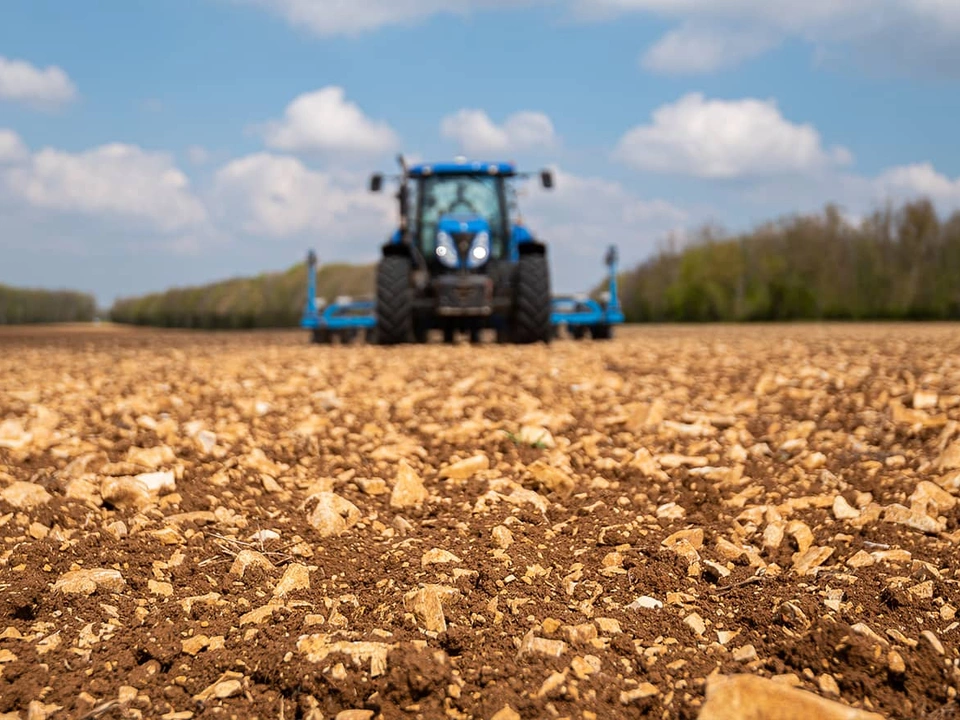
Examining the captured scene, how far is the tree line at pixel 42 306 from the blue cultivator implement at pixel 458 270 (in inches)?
1572

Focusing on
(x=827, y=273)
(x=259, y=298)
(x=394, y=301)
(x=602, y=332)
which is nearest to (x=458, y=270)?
(x=394, y=301)

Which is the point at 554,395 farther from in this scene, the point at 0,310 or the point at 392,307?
the point at 0,310

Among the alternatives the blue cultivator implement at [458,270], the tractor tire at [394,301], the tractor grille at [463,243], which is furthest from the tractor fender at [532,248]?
the tractor tire at [394,301]

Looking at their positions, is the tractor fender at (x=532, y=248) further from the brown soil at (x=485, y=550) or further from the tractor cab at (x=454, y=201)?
the brown soil at (x=485, y=550)

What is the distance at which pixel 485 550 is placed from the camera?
2.53 m

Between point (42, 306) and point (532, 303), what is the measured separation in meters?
43.9

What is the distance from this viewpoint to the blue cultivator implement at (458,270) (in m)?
9.70

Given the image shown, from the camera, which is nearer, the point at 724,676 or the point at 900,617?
the point at 724,676

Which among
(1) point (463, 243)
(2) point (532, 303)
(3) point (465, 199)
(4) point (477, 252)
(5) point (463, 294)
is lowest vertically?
(2) point (532, 303)

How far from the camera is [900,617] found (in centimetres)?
211

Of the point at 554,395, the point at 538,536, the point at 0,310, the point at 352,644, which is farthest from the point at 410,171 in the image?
the point at 0,310

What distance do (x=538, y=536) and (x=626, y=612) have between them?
560 millimetres

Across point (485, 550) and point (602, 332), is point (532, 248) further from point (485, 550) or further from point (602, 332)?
point (485, 550)

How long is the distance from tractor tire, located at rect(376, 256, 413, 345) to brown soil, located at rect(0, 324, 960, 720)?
5.00 metres
